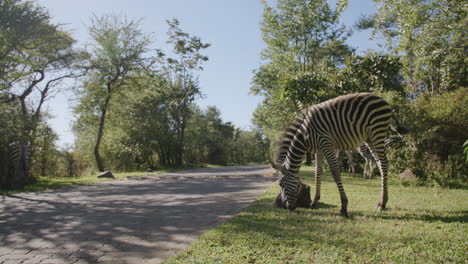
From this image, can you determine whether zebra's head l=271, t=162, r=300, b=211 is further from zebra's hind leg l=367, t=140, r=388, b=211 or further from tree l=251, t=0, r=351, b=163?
tree l=251, t=0, r=351, b=163

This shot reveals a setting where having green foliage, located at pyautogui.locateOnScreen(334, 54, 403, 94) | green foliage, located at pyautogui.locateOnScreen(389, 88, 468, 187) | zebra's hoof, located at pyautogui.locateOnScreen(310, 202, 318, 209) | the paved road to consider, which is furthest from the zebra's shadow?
green foliage, located at pyautogui.locateOnScreen(334, 54, 403, 94)

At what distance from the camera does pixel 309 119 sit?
6441 millimetres

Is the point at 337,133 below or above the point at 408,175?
above

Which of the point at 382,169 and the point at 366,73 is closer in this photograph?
the point at 382,169

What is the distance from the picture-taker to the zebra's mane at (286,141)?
662cm

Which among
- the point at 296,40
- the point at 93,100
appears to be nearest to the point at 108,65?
the point at 93,100

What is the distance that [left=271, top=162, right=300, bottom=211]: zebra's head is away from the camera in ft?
20.0

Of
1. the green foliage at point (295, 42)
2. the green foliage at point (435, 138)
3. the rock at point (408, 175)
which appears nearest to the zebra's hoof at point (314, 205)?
the rock at point (408, 175)

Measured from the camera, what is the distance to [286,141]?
263 inches

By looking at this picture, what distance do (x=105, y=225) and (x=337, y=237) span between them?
457 centimetres

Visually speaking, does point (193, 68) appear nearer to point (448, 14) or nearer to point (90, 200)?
point (90, 200)

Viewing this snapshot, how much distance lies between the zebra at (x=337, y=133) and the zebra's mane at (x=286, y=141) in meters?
0.04

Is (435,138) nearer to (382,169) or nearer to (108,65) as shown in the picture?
(382,169)

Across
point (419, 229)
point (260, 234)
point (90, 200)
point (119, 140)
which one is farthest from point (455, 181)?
point (119, 140)
